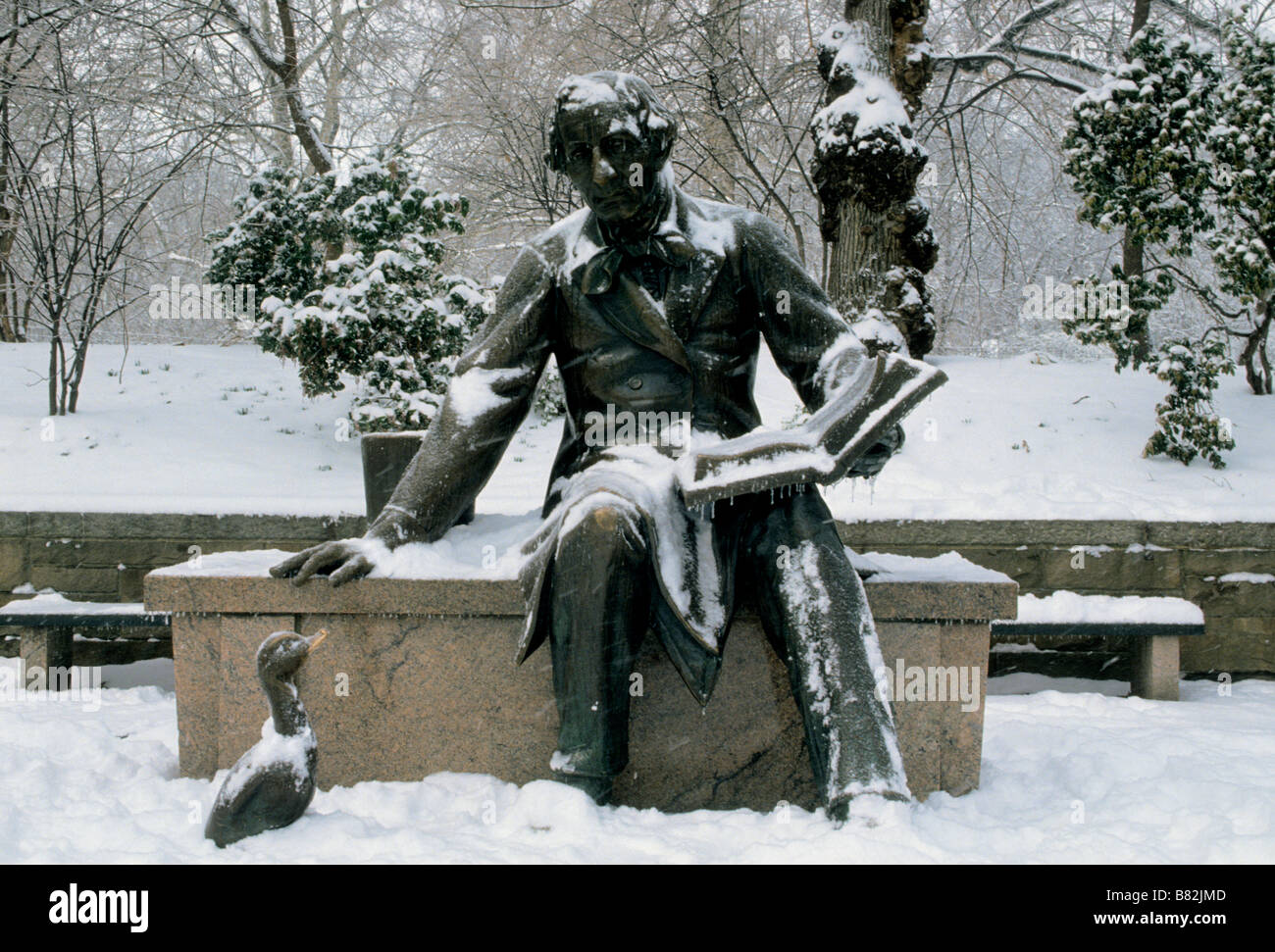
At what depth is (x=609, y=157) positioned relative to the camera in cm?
281

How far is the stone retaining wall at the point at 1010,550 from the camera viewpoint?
516cm

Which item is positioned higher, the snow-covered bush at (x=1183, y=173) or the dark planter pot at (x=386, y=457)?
the snow-covered bush at (x=1183, y=173)

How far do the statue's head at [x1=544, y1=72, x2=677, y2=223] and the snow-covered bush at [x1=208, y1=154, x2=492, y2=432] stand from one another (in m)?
4.89

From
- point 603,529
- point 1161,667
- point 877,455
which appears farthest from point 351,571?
point 1161,667

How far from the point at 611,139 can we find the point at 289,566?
1366 millimetres

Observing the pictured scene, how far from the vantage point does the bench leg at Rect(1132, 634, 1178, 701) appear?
15.7 feet

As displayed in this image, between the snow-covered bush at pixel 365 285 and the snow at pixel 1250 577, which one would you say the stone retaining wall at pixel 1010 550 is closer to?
the snow at pixel 1250 577

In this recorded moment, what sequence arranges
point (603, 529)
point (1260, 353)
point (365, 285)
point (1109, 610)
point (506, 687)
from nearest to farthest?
point (603, 529), point (506, 687), point (1109, 610), point (1260, 353), point (365, 285)

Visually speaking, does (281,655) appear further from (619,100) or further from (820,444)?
(619,100)

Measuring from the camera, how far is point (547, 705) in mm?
2977

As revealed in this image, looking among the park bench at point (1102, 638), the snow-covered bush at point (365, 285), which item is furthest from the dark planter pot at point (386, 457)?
the snow-covered bush at point (365, 285)

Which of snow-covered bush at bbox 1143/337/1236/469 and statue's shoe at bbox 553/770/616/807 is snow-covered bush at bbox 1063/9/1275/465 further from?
statue's shoe at bbox 553/770/616/807

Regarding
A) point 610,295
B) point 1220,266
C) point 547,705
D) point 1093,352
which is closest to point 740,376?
point 610,295

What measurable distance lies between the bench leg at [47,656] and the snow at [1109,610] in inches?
164
